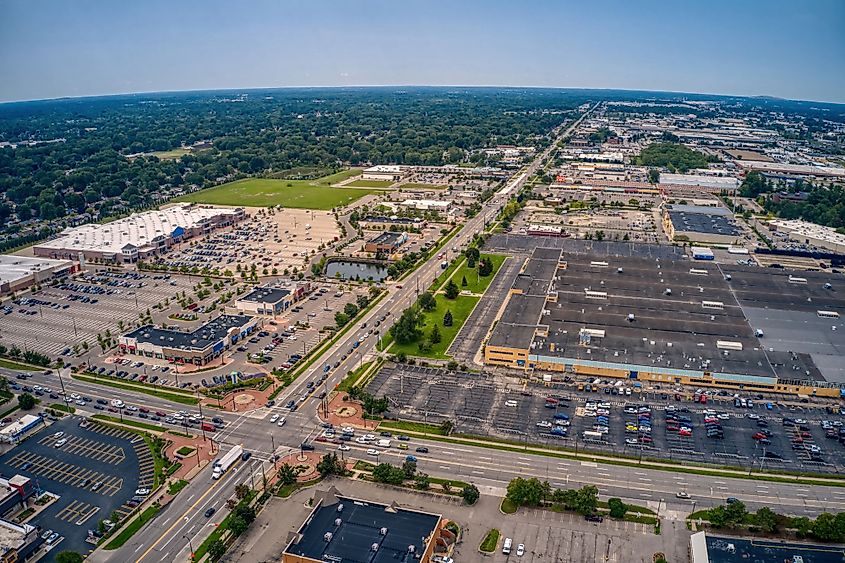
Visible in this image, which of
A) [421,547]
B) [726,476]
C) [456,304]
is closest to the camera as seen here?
[421,547]

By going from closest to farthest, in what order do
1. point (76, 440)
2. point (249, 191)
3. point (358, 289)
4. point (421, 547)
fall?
point (421, 547)
point (76, 440)
point (358, 289)
point (249, 191)

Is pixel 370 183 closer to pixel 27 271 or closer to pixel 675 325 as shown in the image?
pixel 27 271

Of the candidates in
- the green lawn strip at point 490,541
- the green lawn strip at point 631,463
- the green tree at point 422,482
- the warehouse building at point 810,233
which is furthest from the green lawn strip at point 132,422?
the warehouse building at point 810,233

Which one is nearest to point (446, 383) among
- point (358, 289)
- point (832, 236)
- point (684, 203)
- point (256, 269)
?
point (358, 289)

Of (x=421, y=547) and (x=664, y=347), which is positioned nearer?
(x=421, y=547)

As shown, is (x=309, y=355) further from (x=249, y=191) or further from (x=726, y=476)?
(x=249, y=191)

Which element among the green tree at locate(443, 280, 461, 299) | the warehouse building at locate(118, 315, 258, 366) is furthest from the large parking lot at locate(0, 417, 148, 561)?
the green tree at locate(443, 280, 461, 299)
